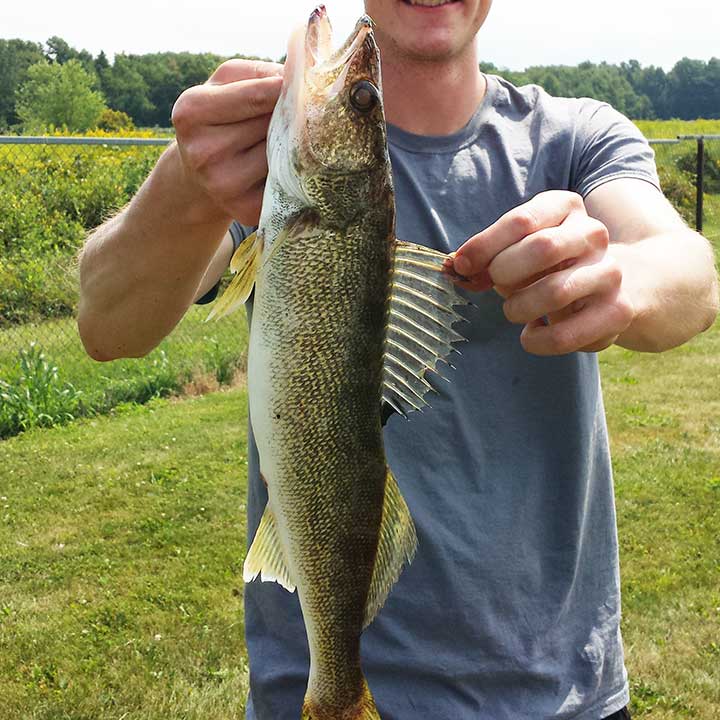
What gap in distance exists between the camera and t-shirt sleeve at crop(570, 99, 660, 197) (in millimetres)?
2430

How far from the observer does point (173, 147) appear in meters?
2.08

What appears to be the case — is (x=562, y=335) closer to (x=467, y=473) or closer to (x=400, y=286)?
A: (x=400, y=286)

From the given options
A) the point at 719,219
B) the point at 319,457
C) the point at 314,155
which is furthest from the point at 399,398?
the point at 719,219

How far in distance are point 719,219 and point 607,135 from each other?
20.5 m

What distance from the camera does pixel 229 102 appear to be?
1.79 m

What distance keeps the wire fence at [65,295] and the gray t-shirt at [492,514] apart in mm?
4462

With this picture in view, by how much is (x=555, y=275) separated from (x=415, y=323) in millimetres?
365

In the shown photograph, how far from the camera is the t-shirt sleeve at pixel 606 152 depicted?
7.97ft

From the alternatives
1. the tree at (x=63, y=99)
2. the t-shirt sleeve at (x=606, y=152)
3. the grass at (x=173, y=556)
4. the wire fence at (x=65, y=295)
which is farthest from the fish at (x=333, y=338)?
the tree at (x=63, y=99)

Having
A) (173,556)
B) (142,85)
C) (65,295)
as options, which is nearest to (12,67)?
(142,85)

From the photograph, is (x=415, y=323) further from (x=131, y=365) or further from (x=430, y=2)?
(x=131, y=365)

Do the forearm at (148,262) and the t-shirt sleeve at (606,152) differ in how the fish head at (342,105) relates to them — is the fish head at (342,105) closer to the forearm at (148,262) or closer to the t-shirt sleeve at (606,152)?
the forearm at (148,262)

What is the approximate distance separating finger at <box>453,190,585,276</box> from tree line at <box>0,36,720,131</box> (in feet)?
126

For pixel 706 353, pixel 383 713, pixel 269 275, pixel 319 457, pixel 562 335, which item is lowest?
pixel 706 353
